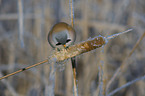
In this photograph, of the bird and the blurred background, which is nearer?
the bird

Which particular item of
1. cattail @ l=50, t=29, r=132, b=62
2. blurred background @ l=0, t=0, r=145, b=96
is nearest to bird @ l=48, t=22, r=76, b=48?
cattail @ l=50, t=29, r=132, b=62

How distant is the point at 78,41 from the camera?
4.44ft

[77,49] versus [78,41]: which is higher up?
[77,49]

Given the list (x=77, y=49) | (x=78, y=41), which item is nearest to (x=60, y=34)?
(x=77, y=49)

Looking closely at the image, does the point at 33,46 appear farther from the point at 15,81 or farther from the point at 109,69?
the point at 109,69

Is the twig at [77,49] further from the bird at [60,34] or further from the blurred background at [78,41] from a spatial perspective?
the blurred background at [78,41]

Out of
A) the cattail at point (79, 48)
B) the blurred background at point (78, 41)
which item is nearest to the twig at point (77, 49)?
the cattail at point (79, 48)

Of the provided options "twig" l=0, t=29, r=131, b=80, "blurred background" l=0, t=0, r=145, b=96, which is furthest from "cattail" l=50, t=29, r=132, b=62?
"blurred background" l=0, t=0, r=145, b=96

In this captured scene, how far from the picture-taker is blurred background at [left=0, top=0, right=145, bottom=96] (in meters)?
1.15

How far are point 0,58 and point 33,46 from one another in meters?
0.31

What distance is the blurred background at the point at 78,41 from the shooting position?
1.15 m

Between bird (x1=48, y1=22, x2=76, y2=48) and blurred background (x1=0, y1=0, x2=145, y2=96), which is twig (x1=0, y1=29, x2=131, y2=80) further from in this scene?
blurred background (x1=0, y1=0, x2=145, y2=96)

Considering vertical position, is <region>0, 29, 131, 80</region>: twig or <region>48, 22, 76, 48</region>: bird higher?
<region>48, 22, 76, 48</region>: bird

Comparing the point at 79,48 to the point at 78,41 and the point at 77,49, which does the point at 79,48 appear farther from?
the point at 78,41
